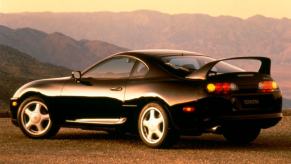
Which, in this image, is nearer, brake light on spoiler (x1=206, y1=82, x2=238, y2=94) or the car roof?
brake light on spoiler (x1=206, y1=82, x2=238, y2=94)

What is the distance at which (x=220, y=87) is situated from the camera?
371 inches

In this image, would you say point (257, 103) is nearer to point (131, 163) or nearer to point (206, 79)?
point (206, 79)

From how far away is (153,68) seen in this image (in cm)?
1007

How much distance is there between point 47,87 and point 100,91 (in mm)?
1127

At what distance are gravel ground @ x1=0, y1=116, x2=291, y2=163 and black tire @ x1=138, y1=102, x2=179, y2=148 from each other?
0.40 ft

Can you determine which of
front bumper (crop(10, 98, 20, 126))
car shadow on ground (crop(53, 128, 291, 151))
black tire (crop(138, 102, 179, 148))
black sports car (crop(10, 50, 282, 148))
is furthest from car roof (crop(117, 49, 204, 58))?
front bumper (crop(10, 98, 20, 126))

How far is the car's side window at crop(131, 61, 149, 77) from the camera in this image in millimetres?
10203

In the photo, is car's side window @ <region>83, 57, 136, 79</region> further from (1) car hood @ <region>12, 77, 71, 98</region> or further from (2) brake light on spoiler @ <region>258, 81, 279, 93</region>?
(2) brake light on spoiler @ <region>258, 81, 279, 93</region>

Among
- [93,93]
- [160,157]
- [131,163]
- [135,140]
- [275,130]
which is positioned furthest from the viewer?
[275,130]

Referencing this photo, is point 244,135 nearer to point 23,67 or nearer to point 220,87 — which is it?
point 220,87

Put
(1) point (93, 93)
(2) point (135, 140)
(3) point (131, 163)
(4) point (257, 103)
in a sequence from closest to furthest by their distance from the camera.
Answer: (3) point (131, 163) → (4) point (257, 103) → (1) point (93, 93) → (2) point (135, 140)

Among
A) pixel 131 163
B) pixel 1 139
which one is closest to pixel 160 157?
pixel 131 163

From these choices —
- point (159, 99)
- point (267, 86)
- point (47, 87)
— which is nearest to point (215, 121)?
point (159, 99)

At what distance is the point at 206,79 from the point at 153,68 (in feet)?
3.02
